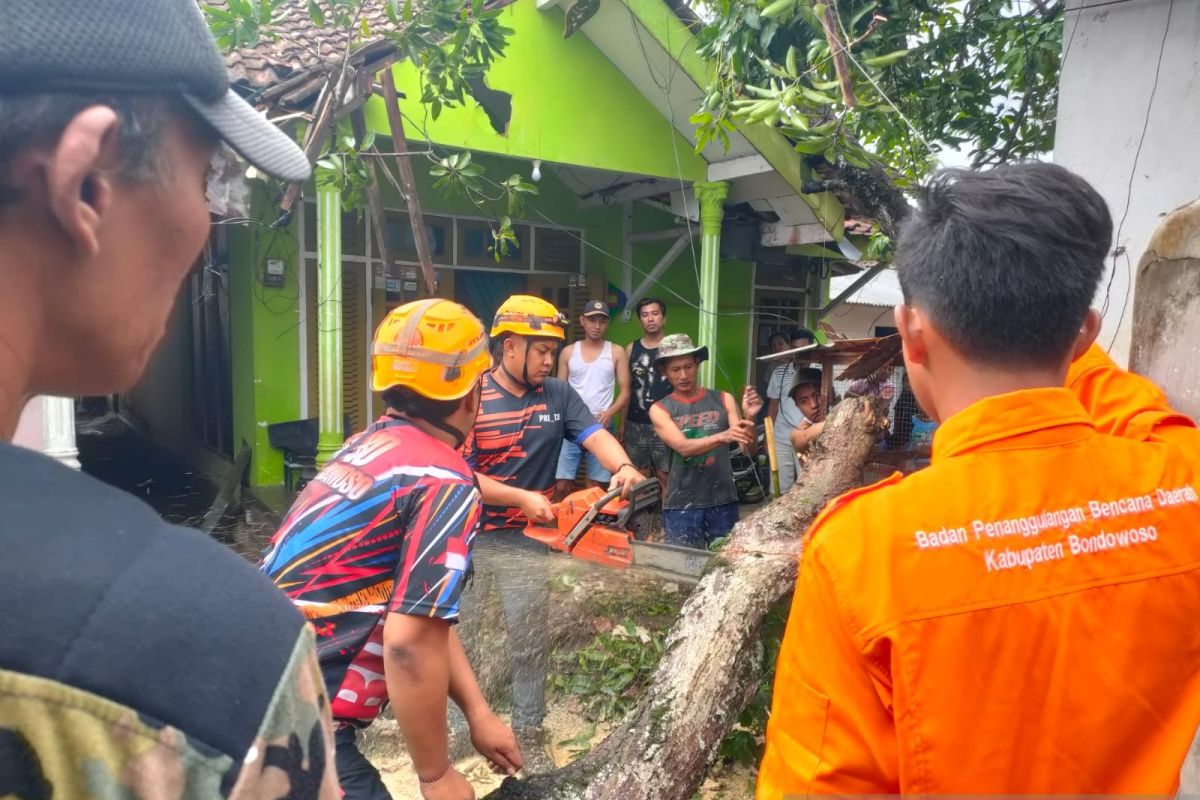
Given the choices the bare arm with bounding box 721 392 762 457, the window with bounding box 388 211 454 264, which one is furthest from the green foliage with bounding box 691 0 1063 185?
the window with bounding box 388 211 454 264

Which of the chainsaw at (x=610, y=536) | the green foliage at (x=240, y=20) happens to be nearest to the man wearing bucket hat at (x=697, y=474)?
the chainsaw at (x=610, y=536)

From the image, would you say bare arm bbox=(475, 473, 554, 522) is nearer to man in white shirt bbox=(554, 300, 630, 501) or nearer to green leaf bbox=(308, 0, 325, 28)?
green leaf bbox=(308, 0, 325, 28)

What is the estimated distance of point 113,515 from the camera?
0.56 meters

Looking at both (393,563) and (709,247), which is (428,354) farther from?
(709,247)

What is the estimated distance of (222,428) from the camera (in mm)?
8867

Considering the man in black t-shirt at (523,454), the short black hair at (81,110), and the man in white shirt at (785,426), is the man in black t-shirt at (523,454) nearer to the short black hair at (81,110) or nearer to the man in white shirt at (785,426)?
the man in white shirt at (785,426)

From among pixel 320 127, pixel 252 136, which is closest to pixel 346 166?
pixel 320 127

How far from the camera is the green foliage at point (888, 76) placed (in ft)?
11.3

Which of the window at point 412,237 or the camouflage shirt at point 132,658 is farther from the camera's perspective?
the window at point 412,237

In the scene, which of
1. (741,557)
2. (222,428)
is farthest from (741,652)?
(222,428)

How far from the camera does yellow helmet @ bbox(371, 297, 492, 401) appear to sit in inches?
76.8

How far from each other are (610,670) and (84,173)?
362 cm

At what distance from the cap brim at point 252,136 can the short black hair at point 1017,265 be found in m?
0.96

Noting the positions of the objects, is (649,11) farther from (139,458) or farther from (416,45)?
(139,458)
